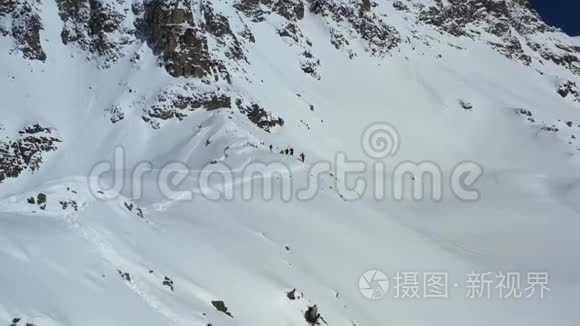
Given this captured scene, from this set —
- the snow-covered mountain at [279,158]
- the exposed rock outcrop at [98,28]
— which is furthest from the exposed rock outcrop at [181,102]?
the exposed rock outcrop at [98,28]

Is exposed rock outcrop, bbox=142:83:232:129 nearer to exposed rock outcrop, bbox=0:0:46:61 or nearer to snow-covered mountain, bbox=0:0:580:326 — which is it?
snow-covered mountain, bbox=0:0:580:326

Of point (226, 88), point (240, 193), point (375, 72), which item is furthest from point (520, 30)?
point (240, 193)

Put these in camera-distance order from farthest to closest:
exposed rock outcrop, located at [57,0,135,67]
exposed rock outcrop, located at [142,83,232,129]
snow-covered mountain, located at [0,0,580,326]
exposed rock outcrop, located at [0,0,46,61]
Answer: exposed rock outcrop, located at [57,0,135,67]
exposed rock outcrop, located at [0,0,46,61]
exposed rock outcrop, located at [142,83,232,129]
snow-covered mountain, located at [0,0,580,326]

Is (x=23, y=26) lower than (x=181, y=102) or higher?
higher

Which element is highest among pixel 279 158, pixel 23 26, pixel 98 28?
pixel 98 28

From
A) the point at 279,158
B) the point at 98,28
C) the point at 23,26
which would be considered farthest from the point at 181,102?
the point at 23,26

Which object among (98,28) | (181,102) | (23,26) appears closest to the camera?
(181,102)

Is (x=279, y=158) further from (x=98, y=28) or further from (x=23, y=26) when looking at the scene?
(x=23, y=26)

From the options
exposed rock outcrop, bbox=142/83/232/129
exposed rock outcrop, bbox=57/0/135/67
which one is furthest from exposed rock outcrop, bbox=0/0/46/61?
exposed rock outcrop, bbox=142/83/232/129

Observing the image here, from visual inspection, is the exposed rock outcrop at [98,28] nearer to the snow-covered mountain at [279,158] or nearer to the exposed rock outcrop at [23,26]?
the snow-covered mountain at [279,158]
